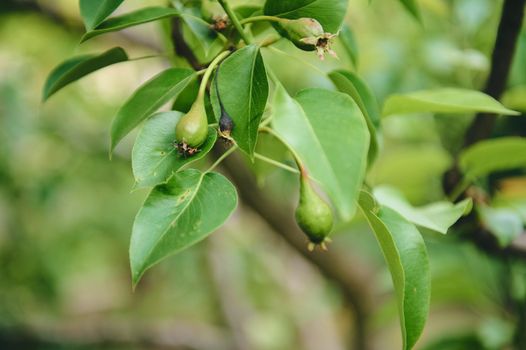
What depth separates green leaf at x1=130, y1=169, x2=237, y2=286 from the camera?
38 cm

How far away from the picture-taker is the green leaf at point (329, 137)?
1.15 ft

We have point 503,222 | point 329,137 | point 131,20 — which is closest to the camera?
point 329,137

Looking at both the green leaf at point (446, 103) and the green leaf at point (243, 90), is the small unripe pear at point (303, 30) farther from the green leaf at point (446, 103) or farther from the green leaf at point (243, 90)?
the green leaf at point (446, 103)

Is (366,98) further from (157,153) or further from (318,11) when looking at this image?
(157,153)

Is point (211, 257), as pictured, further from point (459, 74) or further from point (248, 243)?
point (459, 74)

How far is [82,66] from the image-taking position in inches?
22.2

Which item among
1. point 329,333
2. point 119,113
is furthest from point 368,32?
point 329,333

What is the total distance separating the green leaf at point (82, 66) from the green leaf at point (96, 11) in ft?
0.30

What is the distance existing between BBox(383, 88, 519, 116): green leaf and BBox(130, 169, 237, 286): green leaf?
25 centimetres

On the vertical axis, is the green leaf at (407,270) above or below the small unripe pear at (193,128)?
below

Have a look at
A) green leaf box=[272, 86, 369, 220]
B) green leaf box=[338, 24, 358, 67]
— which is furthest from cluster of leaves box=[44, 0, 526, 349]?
green leaf box=[338, 24, 358, 67]

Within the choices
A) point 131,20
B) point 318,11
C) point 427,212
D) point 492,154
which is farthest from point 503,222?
point 131,20

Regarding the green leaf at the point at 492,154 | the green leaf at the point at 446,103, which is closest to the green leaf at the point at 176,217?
the green leaf at the point at 446,103

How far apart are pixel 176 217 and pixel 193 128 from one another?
72mm
